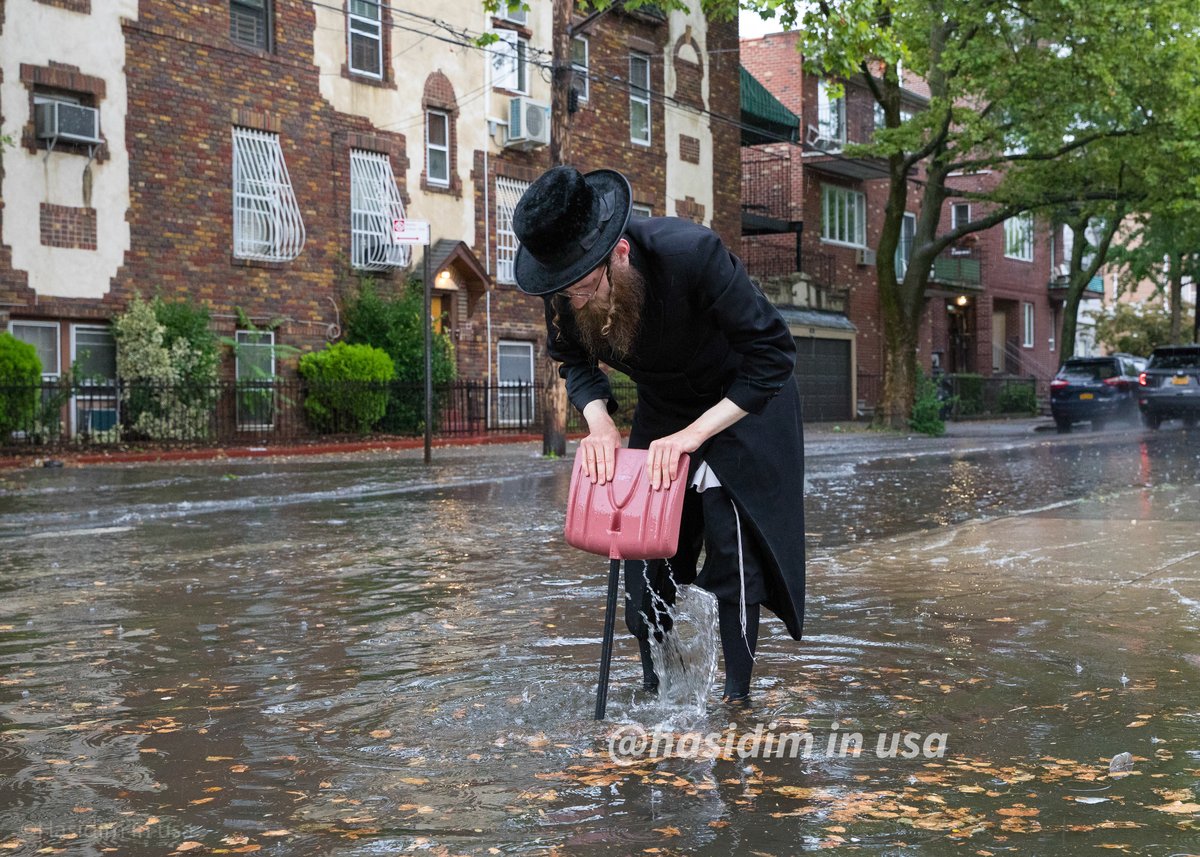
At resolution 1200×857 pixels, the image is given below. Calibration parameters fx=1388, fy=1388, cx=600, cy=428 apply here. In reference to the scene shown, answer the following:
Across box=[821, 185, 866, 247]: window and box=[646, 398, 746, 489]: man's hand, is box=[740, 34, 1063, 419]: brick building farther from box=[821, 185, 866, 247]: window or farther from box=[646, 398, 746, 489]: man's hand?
box=[646, 398, 746, 489]: man's hand

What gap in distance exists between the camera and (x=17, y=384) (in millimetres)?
18141

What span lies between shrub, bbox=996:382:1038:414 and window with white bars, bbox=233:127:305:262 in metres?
26.9

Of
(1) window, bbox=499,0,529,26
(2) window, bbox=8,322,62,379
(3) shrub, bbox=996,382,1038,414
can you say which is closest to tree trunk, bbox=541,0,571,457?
(2) window, bbox=8,322,62,379

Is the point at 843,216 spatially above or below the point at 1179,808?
above

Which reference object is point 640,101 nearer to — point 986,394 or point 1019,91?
point 1019,91

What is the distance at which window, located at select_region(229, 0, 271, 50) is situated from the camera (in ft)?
74.4

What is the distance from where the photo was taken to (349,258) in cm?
2445

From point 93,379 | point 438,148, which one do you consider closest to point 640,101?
point 438,148

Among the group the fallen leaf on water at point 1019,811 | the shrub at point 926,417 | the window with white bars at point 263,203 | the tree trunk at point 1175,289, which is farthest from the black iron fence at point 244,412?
the tree trunk at point 1175,289

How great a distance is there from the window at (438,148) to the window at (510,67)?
149cm

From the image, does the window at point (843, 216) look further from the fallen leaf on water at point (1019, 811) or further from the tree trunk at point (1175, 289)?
the fallen leaf on water at point (1019, 811)

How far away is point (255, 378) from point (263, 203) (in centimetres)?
297

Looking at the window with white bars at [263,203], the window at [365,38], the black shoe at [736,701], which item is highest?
the window at [365,38]

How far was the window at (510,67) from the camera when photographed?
89.1 feet
